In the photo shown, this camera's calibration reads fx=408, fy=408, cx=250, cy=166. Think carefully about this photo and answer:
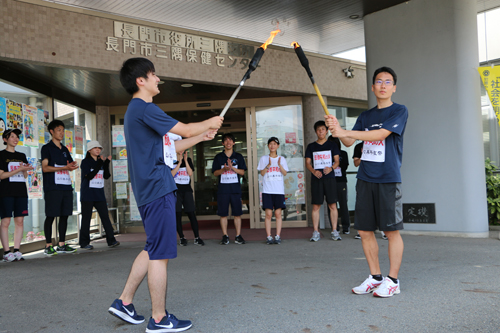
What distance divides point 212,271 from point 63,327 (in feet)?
6.02

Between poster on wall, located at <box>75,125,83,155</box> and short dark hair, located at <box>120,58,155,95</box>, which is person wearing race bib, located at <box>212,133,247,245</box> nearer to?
poster on wall, located at <box>75,125,83,155</box>

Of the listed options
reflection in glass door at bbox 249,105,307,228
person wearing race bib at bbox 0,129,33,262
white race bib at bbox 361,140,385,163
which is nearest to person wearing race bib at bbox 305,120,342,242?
reflection in glass door at bbox 249,105,307,228

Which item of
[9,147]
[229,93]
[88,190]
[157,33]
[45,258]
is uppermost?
[157,33]

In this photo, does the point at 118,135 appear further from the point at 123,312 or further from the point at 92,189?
the point at 123,312

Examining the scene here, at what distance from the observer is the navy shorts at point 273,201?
643cm

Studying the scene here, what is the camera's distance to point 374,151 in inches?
130

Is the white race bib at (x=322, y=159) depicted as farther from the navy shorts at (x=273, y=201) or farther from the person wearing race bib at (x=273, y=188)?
the navy shorts at (x=273, y=201)

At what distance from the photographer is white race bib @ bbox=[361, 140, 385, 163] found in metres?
3.26


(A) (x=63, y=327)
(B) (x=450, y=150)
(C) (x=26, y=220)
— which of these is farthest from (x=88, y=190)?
(B) (x=450, y=150)

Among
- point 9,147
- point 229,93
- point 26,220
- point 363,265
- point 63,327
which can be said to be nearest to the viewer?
point 63,327

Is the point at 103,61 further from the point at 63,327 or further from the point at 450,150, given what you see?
the point at 450,150

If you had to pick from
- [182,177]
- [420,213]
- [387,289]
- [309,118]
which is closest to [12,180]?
[182,177]

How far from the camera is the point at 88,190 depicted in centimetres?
638

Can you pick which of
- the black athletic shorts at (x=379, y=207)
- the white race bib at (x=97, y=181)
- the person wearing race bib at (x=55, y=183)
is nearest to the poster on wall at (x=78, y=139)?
the white race bib at (x=97, y=181)
